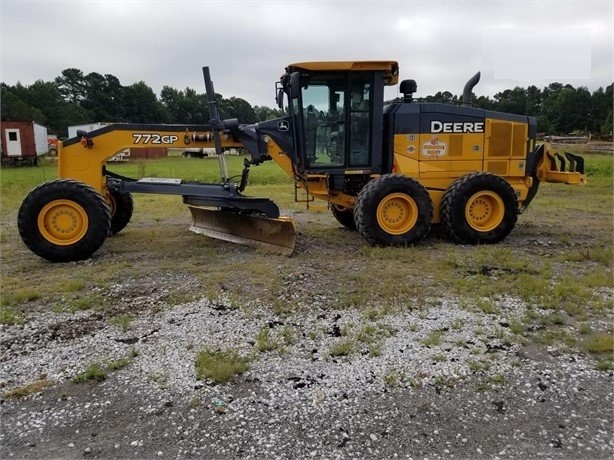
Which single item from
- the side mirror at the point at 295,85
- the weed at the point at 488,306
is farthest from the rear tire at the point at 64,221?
the weed at the point at 488,306

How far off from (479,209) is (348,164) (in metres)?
2.35

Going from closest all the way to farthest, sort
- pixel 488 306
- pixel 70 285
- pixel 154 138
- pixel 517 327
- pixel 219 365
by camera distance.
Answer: pixel 219 365, pixel 517 327, pixel 488 306, pixel 70 285, pixel 154 138

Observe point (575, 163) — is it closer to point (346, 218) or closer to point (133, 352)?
point (346, 218)

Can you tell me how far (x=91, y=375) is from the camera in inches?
151

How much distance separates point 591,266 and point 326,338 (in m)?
4.53

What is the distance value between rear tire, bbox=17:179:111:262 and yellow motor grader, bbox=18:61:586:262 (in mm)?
16

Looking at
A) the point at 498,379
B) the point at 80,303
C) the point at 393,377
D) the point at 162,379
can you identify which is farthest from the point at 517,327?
the point at 80,303

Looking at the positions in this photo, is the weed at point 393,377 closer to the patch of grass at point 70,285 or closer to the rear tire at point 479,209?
the patch of grass at point 70,285

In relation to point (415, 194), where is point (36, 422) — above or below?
below

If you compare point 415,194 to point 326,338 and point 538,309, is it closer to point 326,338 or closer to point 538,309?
point 538,309

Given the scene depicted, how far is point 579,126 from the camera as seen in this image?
6412cm

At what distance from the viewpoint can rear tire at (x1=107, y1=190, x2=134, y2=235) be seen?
29.5ft

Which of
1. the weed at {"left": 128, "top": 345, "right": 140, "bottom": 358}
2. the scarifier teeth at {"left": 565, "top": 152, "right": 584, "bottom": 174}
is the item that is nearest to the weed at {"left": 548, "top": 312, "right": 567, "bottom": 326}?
the weed at {"left": 128, "top": 345, "right": 140, "bottom": 358}

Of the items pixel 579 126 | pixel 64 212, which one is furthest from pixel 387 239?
pixel 579 126
